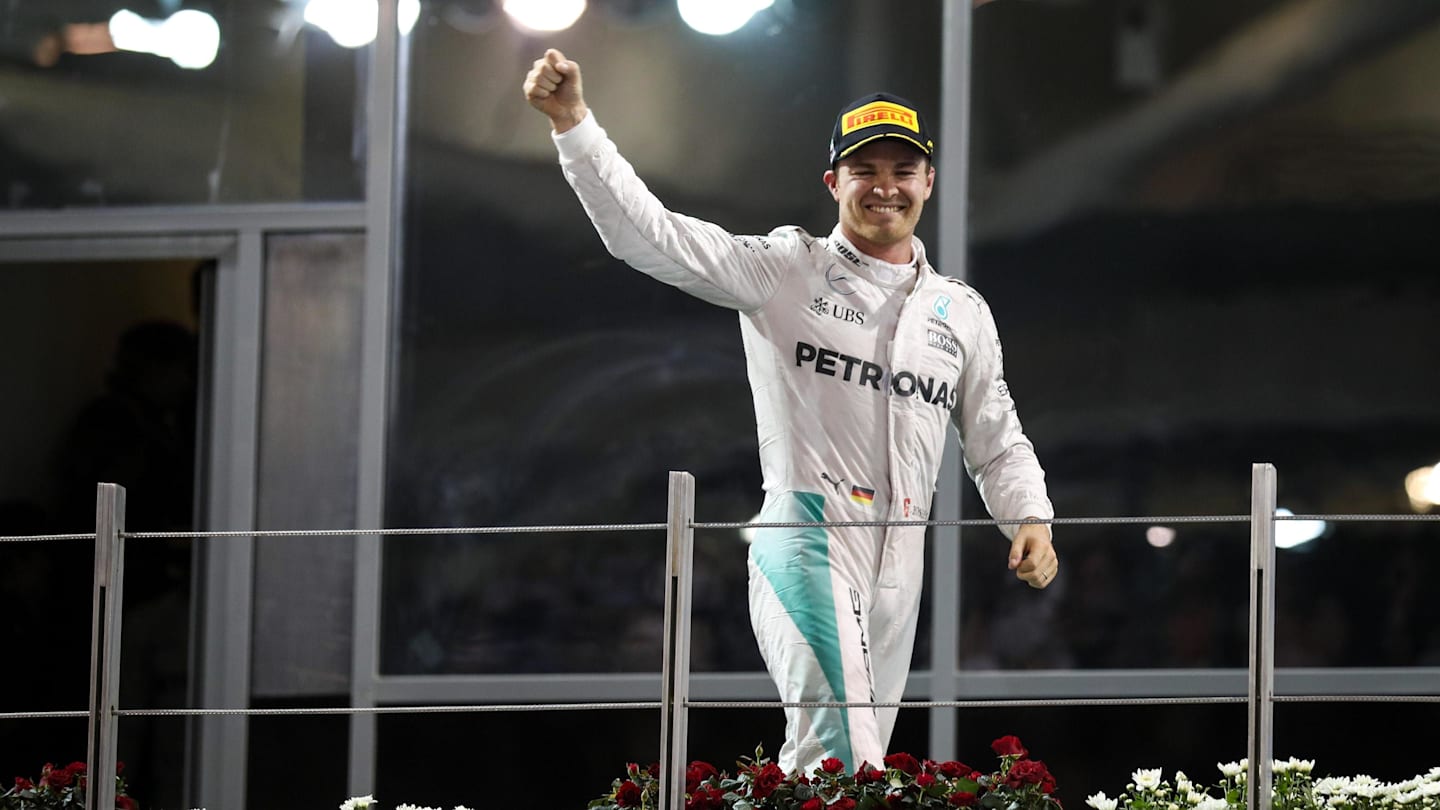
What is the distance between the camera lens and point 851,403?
3.16m

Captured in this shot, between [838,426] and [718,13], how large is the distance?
2.38 m

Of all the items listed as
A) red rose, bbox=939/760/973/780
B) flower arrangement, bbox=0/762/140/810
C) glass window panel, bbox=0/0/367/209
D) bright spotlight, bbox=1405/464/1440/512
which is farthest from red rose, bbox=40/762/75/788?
bright spotlight, bbox=1405/464/1440/512

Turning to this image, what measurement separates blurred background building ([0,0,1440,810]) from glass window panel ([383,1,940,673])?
0.03 ft

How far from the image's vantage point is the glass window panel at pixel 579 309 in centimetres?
514

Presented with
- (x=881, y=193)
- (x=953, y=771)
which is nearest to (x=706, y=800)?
(x=953, y=771)

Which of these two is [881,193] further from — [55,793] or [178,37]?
[178,37]

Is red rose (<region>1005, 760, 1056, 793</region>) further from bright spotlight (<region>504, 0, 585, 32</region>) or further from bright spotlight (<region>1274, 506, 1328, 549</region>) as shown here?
bright spotlight (<region>504, 0, 585, 32</region>)

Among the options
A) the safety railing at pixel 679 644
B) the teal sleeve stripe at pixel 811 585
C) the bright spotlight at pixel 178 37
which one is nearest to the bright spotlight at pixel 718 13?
the bright spotlight at pixel 178 37

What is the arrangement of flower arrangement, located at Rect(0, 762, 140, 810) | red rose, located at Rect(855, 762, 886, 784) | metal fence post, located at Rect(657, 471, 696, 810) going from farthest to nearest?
flower arrangement, located at Rect(0, 762, 140, 810)
red rose, located at Rect(855, 762, 886, 784)
metal fence post, located at Rect(657, 471, 696, 810)

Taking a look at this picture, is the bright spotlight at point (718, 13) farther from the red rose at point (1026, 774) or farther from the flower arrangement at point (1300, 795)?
the red rose at point (1026, 774)

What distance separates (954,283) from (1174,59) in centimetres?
212

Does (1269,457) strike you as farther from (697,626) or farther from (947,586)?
(697,626)

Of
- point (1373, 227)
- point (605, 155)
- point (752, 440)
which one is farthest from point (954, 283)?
point (1373, 227)

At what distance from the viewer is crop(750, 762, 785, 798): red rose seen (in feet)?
8.63
